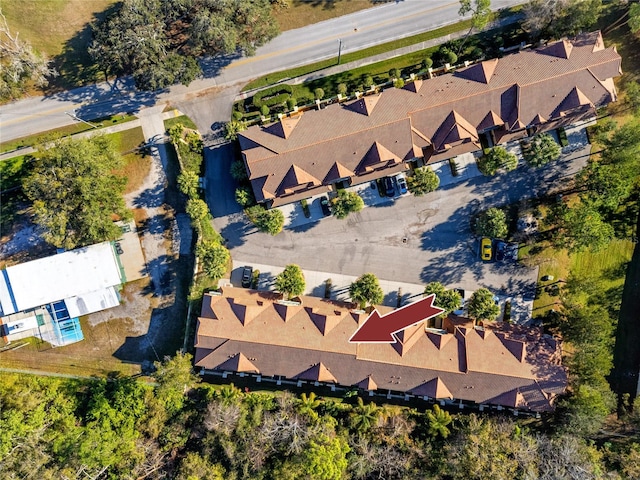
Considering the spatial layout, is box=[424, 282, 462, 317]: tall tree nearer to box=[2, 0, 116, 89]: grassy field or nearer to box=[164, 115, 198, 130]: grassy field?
box=[164, 115, 198, 130]: grassy field

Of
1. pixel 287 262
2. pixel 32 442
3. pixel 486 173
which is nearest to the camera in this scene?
pixel 32 442

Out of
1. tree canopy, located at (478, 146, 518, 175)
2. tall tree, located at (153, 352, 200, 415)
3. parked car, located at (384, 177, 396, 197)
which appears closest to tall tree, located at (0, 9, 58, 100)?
tall tree, located at (153, 352, 200, 415)

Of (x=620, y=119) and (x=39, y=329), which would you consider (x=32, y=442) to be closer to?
(x=39, y=329)

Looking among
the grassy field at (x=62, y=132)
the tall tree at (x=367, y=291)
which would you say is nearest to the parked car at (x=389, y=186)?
the tall tree at (x=367, y=291)

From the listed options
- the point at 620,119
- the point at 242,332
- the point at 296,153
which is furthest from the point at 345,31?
the point at 242,332

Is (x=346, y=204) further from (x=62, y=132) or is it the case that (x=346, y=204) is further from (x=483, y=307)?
(x=62, y=132)
